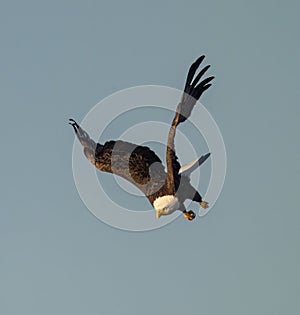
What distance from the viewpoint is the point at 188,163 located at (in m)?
49.4

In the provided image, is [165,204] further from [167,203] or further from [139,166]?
[139,166]

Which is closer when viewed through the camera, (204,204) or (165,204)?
(165,204)

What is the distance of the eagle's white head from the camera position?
162ft

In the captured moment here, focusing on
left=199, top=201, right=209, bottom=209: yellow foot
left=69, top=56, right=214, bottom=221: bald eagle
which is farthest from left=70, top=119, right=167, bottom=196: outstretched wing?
left=199, top=201, right=209, bottom=209: yellow foot

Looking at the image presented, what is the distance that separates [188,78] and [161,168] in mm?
3759

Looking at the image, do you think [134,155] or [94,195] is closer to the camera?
[134,155]

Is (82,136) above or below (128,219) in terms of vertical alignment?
above

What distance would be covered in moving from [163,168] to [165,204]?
1.41m

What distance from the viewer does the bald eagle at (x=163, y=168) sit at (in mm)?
48594

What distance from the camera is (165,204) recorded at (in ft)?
162

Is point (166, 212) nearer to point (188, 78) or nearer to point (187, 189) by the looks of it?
point (187, 189)

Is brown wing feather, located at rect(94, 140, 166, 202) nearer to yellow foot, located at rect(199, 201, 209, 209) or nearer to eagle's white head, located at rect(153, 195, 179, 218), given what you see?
eagle's white head, located at rect(153, 195, 179, 218)

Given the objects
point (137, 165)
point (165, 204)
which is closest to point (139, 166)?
point (137, 165)

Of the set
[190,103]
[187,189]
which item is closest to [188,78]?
[190,103]
